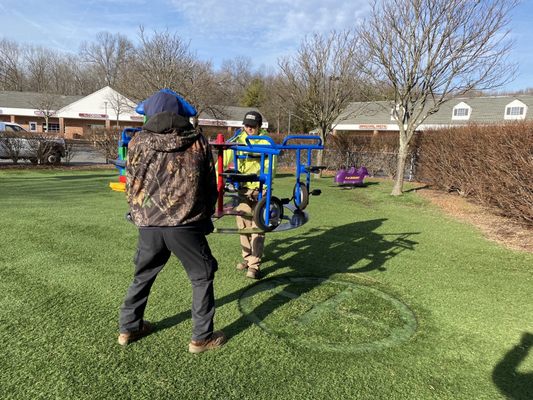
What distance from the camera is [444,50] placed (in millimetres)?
11523

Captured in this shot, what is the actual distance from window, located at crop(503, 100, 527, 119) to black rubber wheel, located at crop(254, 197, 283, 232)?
42852 millimetres

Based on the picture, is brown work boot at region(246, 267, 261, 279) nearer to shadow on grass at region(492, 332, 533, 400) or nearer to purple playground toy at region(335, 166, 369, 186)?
shadow on grass at region(492, 332, 533, 400)

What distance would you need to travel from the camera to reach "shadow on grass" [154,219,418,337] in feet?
12.6

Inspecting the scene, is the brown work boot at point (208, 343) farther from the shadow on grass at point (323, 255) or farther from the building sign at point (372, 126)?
the building sign at point (372, 126)

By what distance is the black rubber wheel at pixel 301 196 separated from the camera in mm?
4839

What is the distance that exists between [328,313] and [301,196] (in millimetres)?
1602

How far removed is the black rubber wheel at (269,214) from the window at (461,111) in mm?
43468

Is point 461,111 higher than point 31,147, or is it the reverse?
point 461,111

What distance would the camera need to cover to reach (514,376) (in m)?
2.90

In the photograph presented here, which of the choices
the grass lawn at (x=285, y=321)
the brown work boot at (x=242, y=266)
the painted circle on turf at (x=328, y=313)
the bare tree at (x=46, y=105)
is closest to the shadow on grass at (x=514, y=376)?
the grass lawn at (x=285, y=321)

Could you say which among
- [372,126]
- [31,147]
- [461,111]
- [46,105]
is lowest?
[31,147]

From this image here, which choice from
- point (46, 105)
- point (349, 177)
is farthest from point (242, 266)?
point (46, 105)

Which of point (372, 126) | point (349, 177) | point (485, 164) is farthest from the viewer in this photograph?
point (372, 126)

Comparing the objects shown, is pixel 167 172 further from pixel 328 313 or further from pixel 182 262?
pixel 328 313
